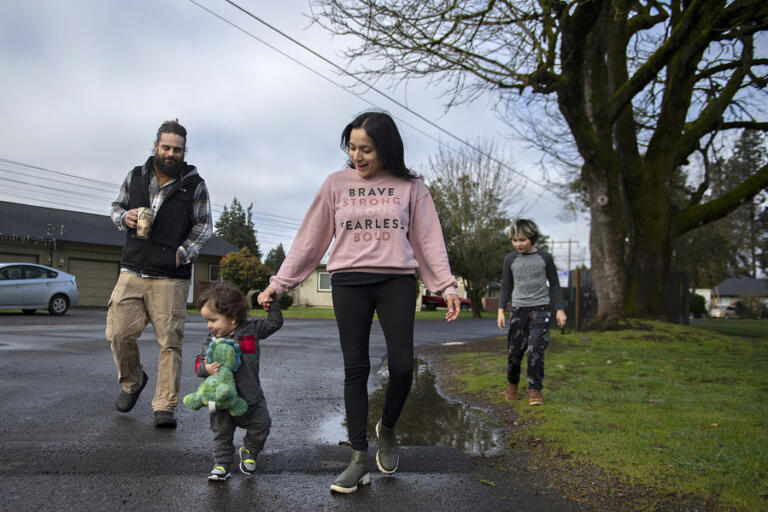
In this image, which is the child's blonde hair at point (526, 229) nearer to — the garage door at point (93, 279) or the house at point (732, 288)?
the garage door at point (93, 279)

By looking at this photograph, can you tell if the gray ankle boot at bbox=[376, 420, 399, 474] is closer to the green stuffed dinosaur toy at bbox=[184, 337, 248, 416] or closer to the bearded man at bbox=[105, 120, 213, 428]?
the green stuffed dinosaur toy at bbox=[184, 337, 248, 416]

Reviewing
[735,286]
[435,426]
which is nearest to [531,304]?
[435,426]

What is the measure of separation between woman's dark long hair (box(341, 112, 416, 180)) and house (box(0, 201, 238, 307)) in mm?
26872

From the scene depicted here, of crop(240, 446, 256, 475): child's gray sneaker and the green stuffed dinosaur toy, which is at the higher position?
the green stuffed dinosaur toy

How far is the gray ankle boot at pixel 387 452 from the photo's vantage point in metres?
3.38

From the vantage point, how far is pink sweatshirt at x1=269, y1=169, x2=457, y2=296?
3.30m

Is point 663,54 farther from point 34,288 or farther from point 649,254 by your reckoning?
point 34,288

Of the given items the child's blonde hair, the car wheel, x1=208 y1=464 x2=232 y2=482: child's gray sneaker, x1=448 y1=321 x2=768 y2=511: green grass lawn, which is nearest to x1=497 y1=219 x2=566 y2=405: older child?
the child's blonde hair

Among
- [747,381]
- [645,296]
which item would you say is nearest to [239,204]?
[645,296]

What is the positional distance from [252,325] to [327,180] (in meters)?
0.94

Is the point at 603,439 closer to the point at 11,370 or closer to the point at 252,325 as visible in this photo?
the point at 252,325

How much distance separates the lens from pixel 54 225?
28562mm

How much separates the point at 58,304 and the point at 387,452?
17370 millimetres

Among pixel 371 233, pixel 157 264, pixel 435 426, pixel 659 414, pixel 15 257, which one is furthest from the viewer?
pixel 15 257
